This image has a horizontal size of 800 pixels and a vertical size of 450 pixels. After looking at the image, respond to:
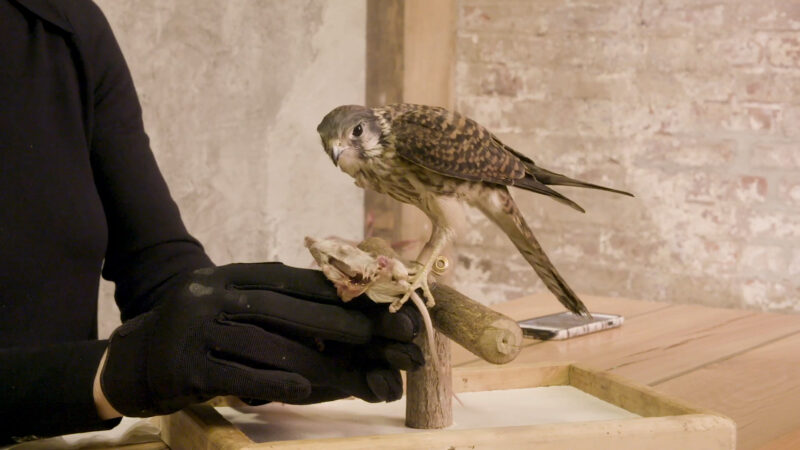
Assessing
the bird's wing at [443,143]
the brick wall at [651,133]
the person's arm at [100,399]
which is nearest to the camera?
the person's arm at [100,399]

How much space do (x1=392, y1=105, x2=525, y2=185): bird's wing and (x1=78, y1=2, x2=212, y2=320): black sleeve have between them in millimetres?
496

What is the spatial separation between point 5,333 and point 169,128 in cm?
151

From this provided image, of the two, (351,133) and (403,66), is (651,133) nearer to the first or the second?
(403,66)

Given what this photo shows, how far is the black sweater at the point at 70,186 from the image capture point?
146 cm

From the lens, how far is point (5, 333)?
146 cm

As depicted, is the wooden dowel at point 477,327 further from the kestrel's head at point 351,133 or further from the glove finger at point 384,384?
the kestrel's head at point 351,133

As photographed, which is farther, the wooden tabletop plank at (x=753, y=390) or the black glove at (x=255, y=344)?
the wooden tabletop plank at (x=753, y=390)

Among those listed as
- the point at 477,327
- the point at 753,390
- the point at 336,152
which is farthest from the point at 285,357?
the point at 753,390

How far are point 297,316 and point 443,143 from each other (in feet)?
1.01

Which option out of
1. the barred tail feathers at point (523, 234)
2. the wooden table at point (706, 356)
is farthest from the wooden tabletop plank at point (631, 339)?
the barred tail feathers at point (523, 234)

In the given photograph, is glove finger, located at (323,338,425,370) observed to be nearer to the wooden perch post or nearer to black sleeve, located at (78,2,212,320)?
the wooden perch post

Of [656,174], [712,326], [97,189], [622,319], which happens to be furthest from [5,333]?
[656,174]

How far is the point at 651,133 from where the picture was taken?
11.8 ft

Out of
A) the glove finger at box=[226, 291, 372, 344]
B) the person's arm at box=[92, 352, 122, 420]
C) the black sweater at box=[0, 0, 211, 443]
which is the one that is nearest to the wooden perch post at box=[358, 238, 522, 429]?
the glove finger at box=[226, 291, 372, 344]
